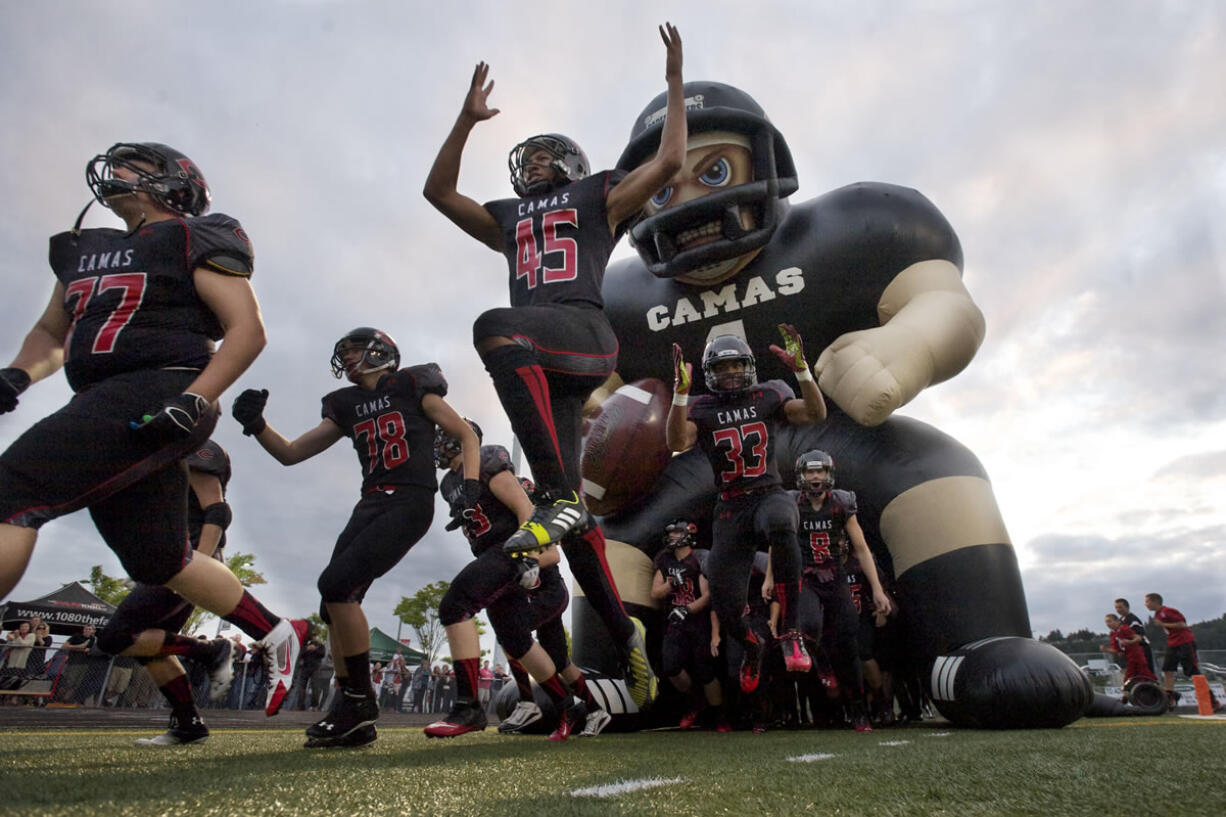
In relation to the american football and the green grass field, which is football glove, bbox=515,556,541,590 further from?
the american football

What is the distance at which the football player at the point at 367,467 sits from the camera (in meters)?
3.39

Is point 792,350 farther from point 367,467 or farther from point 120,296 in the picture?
point 120,296

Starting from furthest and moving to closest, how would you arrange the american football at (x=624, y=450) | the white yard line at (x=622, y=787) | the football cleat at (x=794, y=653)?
the american football at (x=624, y=450), the football cleat at (x=794, y=653), the white yard line at (x=622, y=787)

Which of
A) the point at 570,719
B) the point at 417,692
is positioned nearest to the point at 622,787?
the point at 570,719

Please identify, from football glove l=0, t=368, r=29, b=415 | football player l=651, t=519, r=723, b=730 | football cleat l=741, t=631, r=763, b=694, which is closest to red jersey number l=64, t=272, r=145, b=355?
football glove l=0, t=368, r=29, b=415

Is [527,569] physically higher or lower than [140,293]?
lower

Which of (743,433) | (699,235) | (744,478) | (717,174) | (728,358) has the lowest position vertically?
(744,478)

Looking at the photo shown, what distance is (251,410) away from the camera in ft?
12.3

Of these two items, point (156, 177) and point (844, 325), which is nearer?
point (156, 177)

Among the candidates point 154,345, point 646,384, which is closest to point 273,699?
point 154,345

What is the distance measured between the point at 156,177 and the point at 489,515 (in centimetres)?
256

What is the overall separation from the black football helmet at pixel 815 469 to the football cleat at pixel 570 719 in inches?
86.3

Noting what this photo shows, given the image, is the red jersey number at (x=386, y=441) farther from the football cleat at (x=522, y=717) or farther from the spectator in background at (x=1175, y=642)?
the spectator in background at (x=1175, y=642)

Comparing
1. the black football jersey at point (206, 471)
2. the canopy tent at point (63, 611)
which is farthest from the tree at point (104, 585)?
the black football jersey at point (206, 471)
